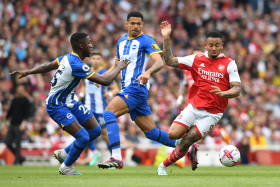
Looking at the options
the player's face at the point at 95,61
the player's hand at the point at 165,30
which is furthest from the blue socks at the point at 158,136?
the player's face at the point at 95,61

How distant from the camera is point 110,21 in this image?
61.2 ft

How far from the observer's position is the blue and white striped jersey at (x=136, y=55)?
764 cm

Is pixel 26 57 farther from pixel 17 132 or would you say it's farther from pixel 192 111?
pixel 192 111

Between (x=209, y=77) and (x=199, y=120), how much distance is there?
764 mm

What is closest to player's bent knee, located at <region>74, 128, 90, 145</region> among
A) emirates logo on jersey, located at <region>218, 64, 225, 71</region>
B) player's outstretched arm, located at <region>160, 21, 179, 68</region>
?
player's outstretched arm, located at <region>160, 21, 179, 68</region>

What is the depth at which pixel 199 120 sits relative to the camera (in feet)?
23.9

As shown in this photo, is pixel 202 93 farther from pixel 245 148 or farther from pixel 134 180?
pixel 245 148

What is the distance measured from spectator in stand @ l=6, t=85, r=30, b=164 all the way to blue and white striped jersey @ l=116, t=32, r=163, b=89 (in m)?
5.85

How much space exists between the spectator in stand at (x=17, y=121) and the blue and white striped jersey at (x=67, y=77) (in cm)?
572

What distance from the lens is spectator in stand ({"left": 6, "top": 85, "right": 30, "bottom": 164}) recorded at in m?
12.4

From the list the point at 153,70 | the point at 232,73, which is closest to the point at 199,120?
the point at 232,73

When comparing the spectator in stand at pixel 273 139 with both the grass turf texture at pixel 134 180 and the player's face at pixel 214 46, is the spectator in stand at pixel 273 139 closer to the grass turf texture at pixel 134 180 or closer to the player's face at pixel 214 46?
Answer: the grass turf texture at pixel 134 180

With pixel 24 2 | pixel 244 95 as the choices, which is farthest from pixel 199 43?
pixel 24 2

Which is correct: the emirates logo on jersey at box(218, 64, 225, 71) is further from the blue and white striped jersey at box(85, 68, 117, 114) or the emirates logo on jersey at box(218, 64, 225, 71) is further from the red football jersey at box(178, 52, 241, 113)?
the blue and white striped jersey at box(85, 68, 117, 114)
